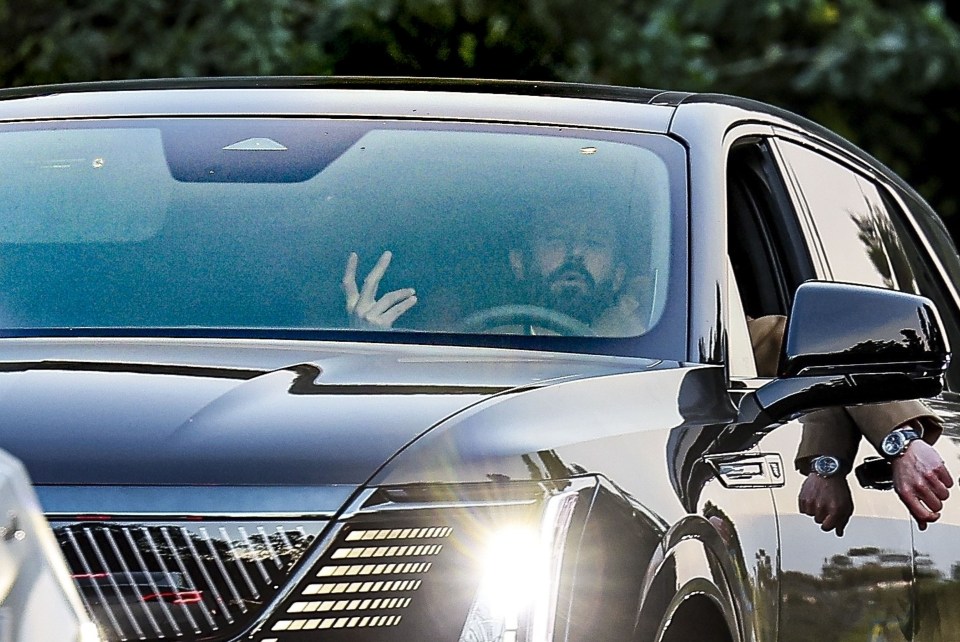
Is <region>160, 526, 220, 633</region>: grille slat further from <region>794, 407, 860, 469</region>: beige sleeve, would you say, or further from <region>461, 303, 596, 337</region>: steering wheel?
<region>794, 407, 860, 469</region>: beige sleeve

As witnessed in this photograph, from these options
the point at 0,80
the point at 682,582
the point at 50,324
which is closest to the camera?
the point at 682,582

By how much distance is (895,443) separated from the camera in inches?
169

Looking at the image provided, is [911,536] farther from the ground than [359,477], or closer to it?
closer to it

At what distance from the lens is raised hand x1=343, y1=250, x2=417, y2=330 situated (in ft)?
12.7

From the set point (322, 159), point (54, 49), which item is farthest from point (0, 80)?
point (322, 159)

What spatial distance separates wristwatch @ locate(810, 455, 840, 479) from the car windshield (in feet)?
1.33

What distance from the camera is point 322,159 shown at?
431 cm

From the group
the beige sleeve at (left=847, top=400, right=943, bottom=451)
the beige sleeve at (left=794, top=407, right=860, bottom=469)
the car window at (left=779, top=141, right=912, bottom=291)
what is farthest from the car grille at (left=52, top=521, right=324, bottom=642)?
the car window at (left=779, top=141, right=912, bottom=291)

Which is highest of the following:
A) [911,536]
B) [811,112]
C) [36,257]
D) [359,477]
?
[811,112]

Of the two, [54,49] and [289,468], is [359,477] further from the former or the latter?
[54,49]

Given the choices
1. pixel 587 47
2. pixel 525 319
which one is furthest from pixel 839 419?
pixel 587 47

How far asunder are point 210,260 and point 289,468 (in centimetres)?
122

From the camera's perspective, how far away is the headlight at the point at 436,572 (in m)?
2.82

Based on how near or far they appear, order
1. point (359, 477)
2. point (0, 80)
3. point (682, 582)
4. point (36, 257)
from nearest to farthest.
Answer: point (359, 477)
point (682, 582)
point (36, 257)
point (0, 80)
